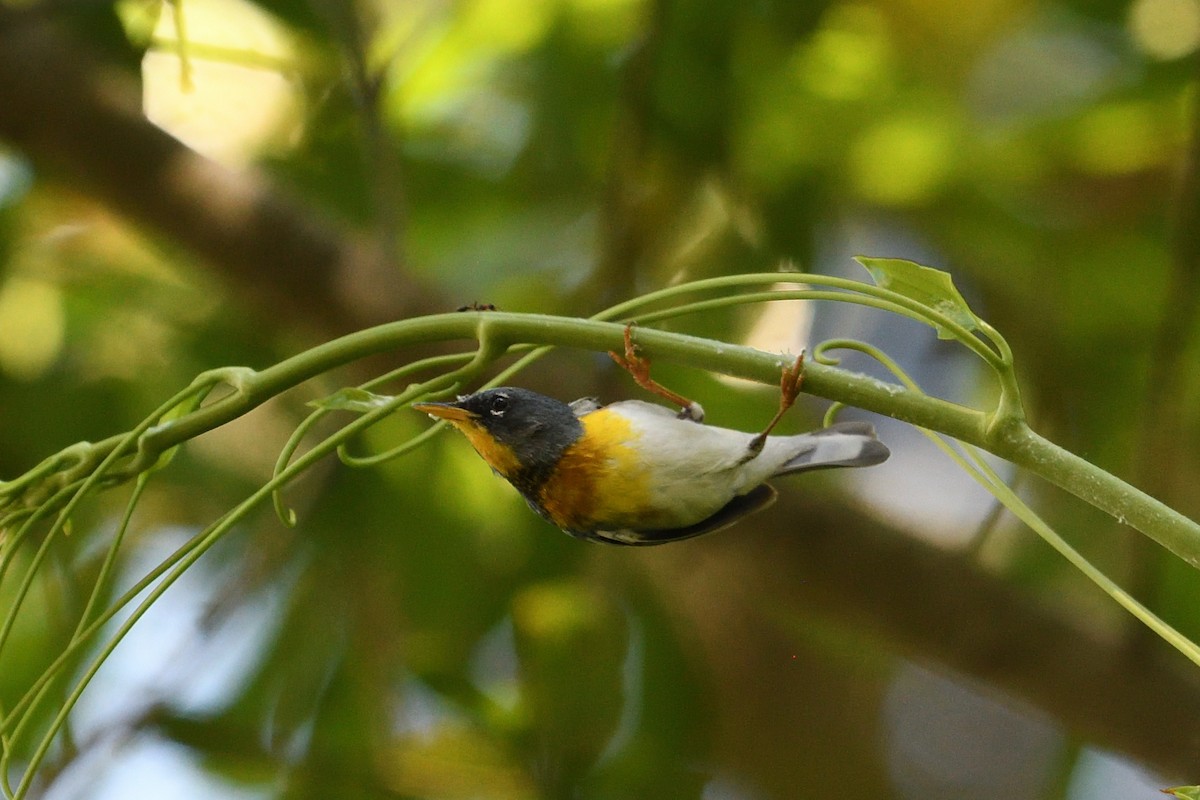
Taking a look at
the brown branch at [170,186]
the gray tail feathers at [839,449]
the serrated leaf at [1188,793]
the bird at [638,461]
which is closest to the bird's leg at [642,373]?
the bird at [638,461]

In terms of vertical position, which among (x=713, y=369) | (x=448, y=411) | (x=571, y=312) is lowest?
(x=571, y=312)

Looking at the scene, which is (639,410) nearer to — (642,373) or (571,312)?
(642,373)

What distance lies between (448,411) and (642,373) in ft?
0.58

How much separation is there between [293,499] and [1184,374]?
4.92 feet

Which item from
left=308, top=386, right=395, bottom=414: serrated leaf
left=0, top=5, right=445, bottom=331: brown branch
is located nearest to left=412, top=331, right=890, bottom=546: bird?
left=308, top=386, right=395, bottom=414: serrated leaf

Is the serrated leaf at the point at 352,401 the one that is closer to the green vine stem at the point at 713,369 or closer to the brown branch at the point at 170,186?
the green vine stem at the point at 713,369

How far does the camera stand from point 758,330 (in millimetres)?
1921

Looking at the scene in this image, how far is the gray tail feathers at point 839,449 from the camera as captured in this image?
1120 millimetres

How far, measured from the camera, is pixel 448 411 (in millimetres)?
984

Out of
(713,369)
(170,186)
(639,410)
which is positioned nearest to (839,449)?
(639,410)

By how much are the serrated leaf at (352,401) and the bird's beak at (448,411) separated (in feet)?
0.73

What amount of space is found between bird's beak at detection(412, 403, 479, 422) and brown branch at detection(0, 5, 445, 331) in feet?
2.60

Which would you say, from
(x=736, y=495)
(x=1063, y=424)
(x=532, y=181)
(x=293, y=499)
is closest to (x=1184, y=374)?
(x=1063, y=424)

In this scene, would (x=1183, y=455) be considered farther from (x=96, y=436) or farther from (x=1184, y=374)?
(x=96, y=436)
